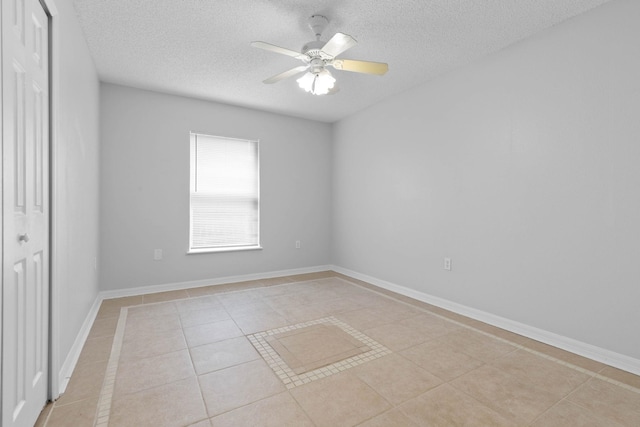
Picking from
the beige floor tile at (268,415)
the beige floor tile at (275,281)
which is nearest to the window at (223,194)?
the beige floor tile at (275,281)

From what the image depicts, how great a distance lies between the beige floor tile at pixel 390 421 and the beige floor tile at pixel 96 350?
192cm

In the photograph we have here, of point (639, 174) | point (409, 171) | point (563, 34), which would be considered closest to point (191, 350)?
point (409, 171)

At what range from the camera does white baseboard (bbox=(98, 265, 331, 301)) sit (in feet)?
12.0

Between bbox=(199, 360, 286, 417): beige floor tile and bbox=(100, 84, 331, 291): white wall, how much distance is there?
237 centimetres

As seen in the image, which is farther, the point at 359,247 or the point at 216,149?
the point at 359,247

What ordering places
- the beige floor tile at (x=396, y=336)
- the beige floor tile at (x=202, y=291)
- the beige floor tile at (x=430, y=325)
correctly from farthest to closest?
1. the beige floor tile at (x=202, y=291)
2. the beige floor tile at (x=430, y=325)
3. the beige floor tile at (x=396, y=336)

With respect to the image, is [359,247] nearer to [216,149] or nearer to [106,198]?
[216,149]

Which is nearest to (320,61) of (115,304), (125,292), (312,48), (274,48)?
(312,48)

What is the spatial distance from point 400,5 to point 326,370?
2635 millimetres

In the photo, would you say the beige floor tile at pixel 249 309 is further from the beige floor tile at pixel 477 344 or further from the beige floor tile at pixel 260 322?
the beige floor tile at pixel 477 344

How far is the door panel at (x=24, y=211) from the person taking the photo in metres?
1.21

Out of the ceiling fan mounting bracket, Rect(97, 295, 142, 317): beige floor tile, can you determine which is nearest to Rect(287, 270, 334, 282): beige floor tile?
Rect(97, 295, 142, 317): beige floor tile

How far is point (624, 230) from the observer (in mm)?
2125

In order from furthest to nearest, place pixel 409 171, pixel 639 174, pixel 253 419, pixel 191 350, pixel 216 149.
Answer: pixel 216 149
pixel 409 171
pixel 191 350
pixel 639 174
pixel 253 419
